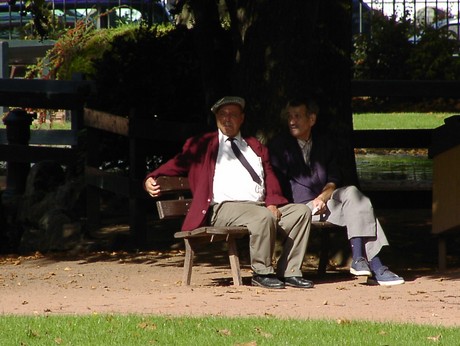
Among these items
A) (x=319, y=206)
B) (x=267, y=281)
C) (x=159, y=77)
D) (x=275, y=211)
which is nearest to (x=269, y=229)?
(x=275, y=211)

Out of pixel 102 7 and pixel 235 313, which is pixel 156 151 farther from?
pixel 102 7

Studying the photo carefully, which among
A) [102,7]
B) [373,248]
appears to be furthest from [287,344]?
[102,7]

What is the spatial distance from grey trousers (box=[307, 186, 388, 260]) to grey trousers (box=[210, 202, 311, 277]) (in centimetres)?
30

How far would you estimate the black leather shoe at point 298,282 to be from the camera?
8.66 m

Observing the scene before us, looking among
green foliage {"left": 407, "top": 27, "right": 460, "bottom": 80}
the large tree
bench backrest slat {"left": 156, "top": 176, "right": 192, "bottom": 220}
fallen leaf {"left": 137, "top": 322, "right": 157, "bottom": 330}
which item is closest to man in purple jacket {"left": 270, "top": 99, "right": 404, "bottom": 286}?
bench backrest slat {"left": 156, "top": 176, "right": 192, "bottom": 220}

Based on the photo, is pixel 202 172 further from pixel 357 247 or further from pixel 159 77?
pixel 159 77

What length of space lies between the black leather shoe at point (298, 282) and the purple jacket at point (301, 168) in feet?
2.10

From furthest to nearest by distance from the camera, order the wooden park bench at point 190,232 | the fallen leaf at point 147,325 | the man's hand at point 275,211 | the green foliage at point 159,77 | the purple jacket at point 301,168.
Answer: the green foliage at point 159,77 → the purple jacket at point 301,168 → the man's hand at point 275,211 → the wooden park bench at point 190,232 → the fallen leaf at point 147,325

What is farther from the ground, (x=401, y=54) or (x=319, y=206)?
(x=401, y=54)

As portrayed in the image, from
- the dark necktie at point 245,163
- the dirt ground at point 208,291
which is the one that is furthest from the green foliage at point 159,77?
the dark necktie at point 245,163

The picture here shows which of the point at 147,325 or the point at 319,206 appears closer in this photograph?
the point at 147,325

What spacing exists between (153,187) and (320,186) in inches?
47.4

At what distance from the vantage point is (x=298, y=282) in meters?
8.70

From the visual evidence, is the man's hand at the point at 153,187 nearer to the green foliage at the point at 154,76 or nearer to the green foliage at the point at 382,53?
the green foliage at the point at 154,76
